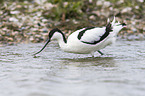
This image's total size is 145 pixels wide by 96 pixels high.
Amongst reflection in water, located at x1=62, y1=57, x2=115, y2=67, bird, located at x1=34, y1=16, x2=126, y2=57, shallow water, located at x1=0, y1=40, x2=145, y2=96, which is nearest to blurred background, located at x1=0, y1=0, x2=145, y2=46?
bird, located at x1=34, y1=16, x2=126, y2=57

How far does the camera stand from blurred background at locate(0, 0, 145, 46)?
11836 millimetres

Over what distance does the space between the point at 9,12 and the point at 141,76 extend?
32.6 feet

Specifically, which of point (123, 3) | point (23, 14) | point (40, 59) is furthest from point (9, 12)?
point (40, 59)

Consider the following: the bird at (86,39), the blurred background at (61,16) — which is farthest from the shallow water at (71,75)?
the blurred background at (61,16)

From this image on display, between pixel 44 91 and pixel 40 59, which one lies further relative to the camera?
pixel 40 59

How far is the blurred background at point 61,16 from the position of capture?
1184 cm

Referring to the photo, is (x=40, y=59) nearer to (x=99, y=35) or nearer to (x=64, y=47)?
(x=64, y=47)

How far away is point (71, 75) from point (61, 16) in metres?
8.31

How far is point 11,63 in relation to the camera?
21.9 ft

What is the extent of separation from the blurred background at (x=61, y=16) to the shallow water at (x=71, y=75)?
3.91 m

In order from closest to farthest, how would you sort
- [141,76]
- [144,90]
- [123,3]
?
[144,90] < [141,76] < [123,3]

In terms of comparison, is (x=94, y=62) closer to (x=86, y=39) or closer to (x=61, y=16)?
(x=86, y=39)

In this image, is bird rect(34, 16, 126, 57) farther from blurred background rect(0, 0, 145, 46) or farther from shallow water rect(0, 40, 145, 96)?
blurred background rect(0, 0, 145, 46)

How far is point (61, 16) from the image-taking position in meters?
13.2
